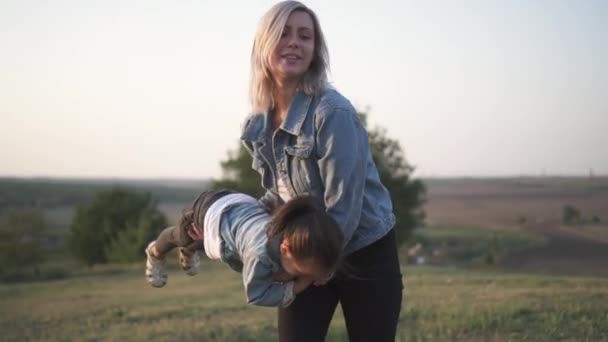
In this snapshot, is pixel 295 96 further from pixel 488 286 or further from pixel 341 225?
pixel 488 286

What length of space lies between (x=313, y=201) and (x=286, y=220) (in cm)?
13

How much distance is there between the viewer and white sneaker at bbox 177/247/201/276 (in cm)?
302

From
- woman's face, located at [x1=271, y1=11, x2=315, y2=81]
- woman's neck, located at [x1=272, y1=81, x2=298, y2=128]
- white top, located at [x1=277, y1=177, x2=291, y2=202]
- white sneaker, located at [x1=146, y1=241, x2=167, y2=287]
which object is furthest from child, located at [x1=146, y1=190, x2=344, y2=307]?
white sneaker, located at [x1=146, y1=241, x2=167, y2=287]

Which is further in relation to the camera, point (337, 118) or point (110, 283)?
point (110, 283)

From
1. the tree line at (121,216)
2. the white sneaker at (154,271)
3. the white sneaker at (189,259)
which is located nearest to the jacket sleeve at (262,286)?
the white sneaker at (189,259)

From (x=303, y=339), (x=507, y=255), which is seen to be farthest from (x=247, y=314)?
(x=507, y=255)

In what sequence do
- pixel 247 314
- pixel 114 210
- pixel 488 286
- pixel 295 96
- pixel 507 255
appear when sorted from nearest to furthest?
pixel 295 96, pixel 247 314, pixel 488 286, pixel 507 255, pixel 114 210

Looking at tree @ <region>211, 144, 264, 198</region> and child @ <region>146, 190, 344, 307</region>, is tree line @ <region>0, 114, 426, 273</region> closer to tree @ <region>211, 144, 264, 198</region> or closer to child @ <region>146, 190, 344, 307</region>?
tree @ <region>211, 144, 264, 198</region>

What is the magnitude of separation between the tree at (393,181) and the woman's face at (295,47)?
23.2 metres

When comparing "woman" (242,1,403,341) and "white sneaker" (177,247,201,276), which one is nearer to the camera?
"woman" (242,1,403,341)

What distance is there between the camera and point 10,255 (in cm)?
3388

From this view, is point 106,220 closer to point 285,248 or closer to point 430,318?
point 430,318

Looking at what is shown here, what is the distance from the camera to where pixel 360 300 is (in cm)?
249

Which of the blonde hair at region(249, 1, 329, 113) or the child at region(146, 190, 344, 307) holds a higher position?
the blonde hair at region(249, 1, 329, 113)
